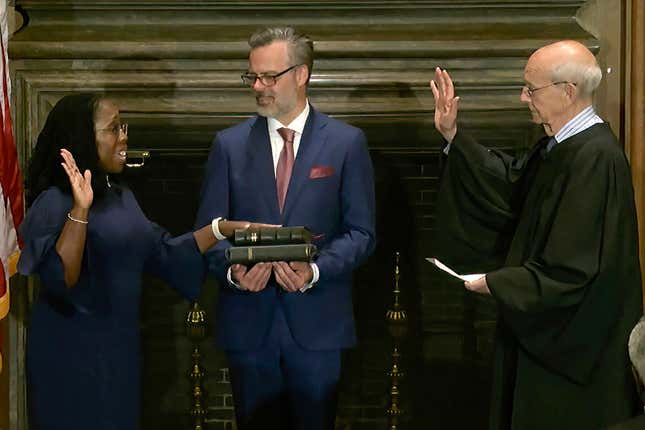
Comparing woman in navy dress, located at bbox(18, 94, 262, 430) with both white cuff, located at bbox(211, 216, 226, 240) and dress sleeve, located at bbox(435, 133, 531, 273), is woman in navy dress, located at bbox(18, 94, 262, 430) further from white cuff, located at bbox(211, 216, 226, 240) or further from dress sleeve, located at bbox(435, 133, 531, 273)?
dress sleeve, located at bbox(435, 133, 531, 273)

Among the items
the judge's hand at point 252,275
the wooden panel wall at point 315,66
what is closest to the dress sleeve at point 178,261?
the judge's hand at point 252,275

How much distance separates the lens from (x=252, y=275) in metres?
3.96

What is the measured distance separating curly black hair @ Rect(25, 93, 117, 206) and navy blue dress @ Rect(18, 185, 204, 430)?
0.16ft

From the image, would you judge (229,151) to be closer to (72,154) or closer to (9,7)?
(72,154)

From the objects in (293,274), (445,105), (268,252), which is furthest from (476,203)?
(268,252)

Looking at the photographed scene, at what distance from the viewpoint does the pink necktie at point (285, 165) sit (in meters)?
4.15

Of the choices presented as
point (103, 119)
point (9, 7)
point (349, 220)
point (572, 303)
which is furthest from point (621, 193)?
point (9, 7)

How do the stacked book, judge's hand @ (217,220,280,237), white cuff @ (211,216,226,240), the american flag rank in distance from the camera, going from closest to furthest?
the stacked book
judge's hand @ (217,220,280,237)
white cuff @ (211,216,226,240)
the american flag

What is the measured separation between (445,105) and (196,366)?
148cm

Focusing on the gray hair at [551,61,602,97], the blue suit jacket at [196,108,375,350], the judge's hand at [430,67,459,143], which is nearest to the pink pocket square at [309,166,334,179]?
the blue suit jacket at [196,108,375,350]

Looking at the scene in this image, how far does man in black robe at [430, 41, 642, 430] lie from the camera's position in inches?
152

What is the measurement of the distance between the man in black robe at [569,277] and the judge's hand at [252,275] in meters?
0.69

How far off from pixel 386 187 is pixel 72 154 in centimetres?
163

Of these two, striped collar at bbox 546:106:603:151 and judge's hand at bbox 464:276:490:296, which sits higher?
striped collar at bbox 546:106:603:151
